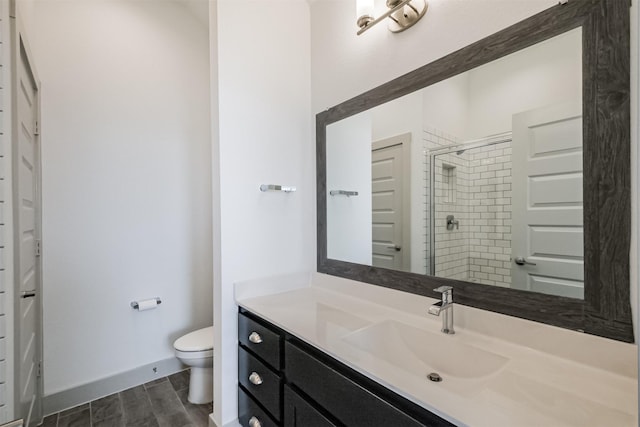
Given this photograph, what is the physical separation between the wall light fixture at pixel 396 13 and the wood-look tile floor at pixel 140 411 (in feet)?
7.93

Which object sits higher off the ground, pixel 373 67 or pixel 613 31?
pixel 373 67

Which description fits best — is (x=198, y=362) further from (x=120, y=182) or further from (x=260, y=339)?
(x=120, y=182)

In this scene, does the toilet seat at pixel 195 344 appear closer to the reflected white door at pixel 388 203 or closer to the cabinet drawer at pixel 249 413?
the cabinet drawer at pixel 249 413

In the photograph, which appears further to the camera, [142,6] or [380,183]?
[142,6]

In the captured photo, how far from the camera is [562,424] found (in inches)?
25.5

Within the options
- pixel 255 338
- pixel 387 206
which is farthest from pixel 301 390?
pixel 387 206

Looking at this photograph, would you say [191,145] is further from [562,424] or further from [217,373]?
[562,424]

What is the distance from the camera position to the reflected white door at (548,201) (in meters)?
0.91

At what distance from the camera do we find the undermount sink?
37.9 inches

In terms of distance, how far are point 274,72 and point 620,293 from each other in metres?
1.82

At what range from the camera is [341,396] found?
96 cm

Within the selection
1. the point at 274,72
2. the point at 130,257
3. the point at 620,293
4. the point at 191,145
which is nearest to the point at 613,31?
the point at 620,293

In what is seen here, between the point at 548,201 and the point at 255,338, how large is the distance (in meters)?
1.34

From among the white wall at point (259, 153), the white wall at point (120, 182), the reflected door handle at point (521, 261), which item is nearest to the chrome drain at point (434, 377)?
the reflected door handle at point (521, 261)
